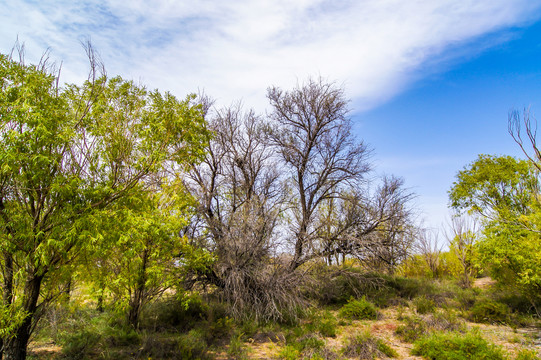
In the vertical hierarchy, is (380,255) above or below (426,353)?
above

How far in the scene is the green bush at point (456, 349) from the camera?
6897mm

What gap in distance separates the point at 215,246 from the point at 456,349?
7.90m

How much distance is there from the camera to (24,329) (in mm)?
5703

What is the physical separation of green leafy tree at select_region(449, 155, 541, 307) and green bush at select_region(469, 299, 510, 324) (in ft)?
4.04

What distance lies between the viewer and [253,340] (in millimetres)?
9422

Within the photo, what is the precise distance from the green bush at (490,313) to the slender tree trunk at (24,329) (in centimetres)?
1351

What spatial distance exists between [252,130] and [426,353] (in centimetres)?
1117

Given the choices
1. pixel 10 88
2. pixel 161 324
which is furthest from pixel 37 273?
pixel 161 324

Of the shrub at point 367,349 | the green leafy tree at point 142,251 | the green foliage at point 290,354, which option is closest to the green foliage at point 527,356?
the shrub at point 367,349

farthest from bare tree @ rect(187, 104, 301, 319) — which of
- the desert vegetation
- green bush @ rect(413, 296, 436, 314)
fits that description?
green bush @ rect(413, 296, 436, 314)

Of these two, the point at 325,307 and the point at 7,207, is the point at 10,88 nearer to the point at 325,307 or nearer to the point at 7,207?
the point at 7,207

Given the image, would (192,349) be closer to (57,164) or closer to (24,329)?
(24,329)

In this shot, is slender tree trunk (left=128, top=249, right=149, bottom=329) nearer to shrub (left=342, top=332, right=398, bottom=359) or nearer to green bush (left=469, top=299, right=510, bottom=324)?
shrub (left=342, top=332, right=398, bottom=359)

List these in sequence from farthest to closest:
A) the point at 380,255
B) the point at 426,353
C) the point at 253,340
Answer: the point at 380,255
the point at 253,340
the point at 426,353
